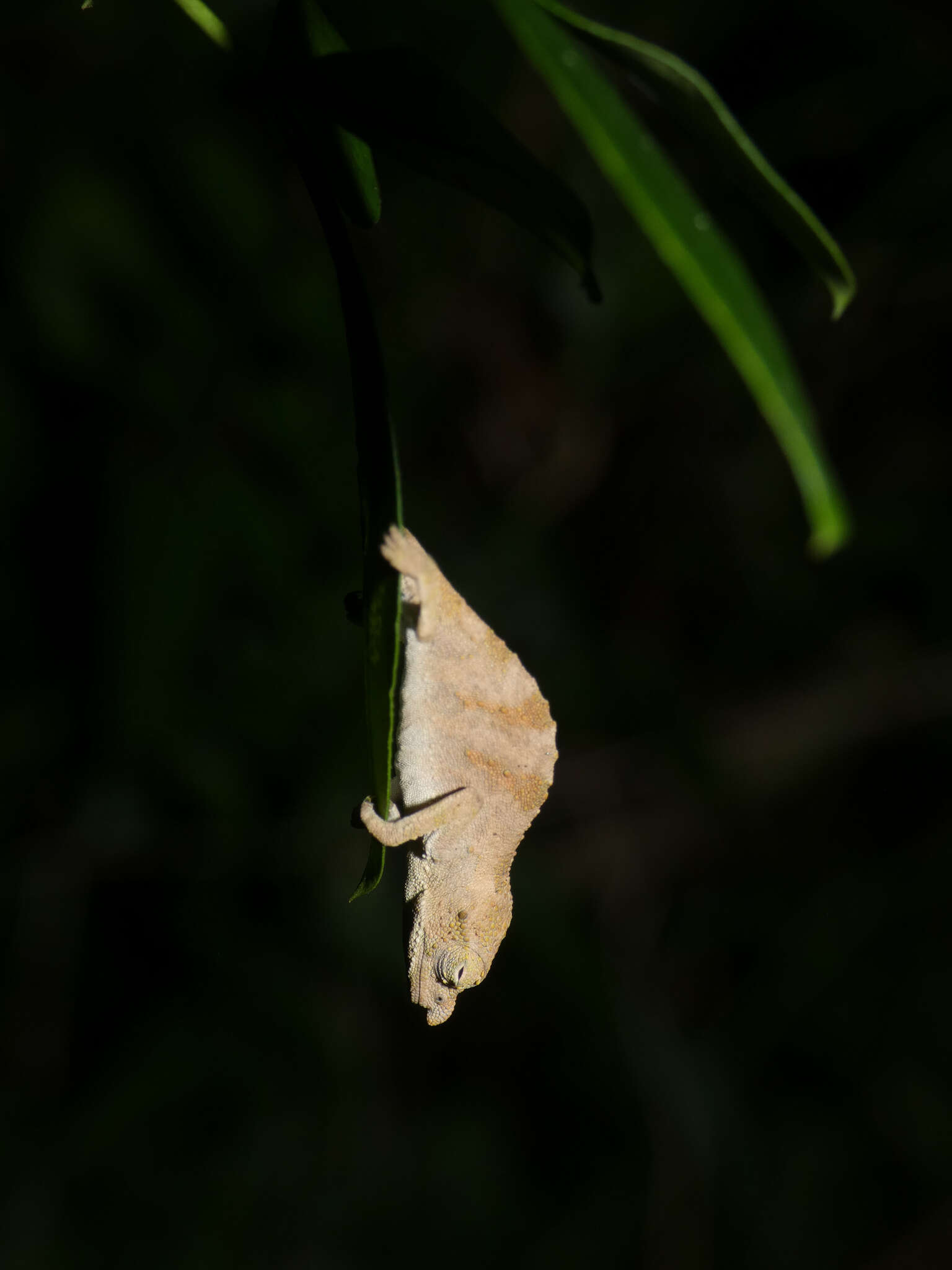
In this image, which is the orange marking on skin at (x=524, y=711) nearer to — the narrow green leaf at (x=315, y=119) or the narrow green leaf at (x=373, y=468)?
the narrow green leaf at (x=373, y=468)

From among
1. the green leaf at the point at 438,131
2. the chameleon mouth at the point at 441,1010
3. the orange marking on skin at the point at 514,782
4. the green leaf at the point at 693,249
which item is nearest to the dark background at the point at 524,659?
the chameleon mouth at the point at 441,1010

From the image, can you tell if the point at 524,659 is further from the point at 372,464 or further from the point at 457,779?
the point at 372,464

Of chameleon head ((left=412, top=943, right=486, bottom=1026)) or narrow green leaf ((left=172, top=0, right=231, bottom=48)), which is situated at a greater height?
narrow green leaf ((left=172, top=0, right=231, bottom=48))

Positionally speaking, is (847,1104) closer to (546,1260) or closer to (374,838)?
(546,1260)

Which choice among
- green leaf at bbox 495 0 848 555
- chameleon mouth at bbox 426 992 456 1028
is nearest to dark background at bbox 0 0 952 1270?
chameleon mouth at bbox 426 992 456 1028

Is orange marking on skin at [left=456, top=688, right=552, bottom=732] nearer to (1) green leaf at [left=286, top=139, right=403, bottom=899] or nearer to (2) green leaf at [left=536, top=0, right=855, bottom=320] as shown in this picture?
(1) green leaf at [left=286, top=139, right=403, bottom=899]
